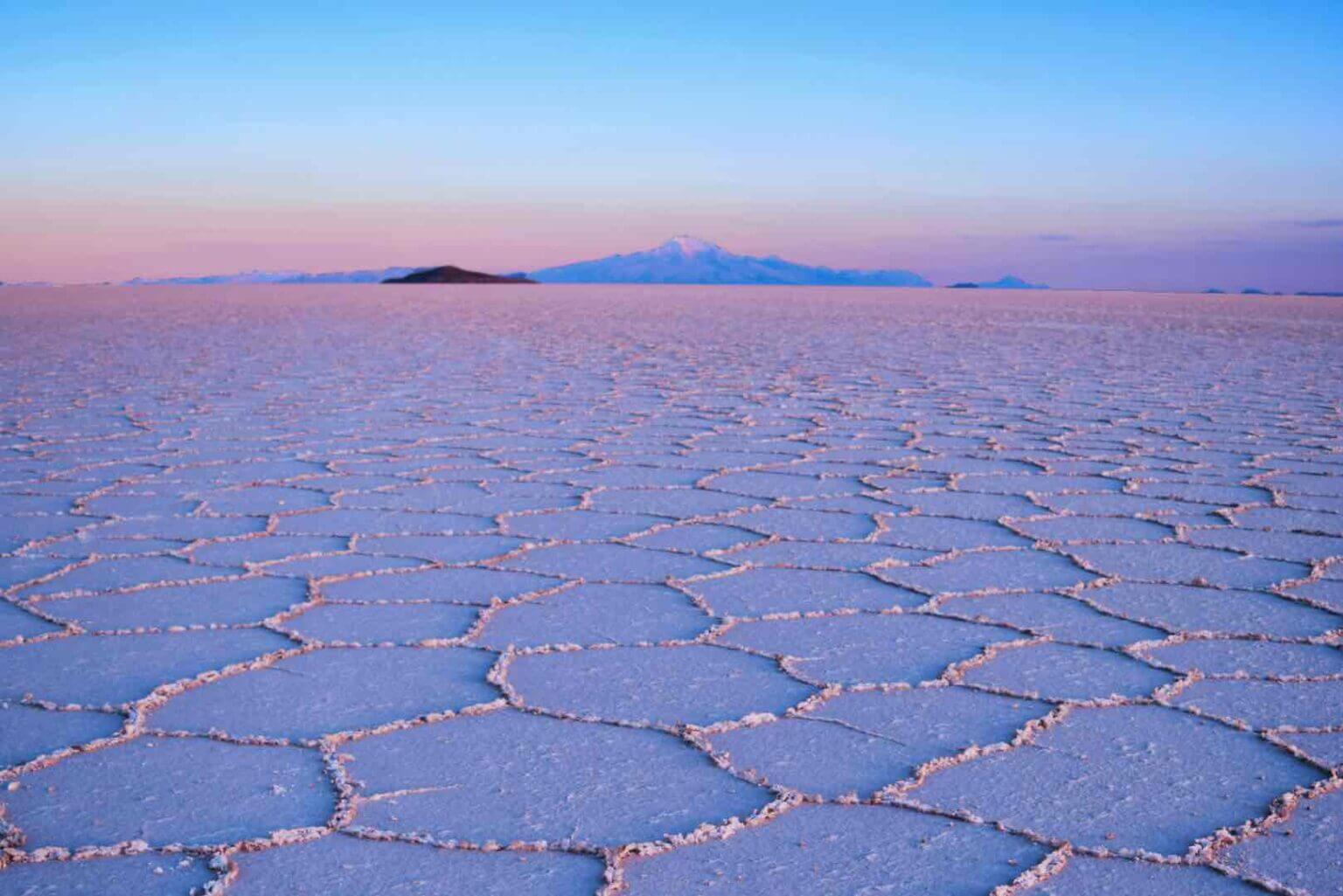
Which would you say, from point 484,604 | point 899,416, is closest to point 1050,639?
point 484,604

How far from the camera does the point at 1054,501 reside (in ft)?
9.73

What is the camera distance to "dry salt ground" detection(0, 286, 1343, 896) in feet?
4.03

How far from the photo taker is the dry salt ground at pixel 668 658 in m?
1.23

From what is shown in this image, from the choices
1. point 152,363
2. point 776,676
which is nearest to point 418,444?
point 776,676

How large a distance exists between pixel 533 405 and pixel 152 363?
3015 mm

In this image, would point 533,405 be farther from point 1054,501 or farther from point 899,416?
point 1054,501

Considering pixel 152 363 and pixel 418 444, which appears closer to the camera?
pixel 418 444

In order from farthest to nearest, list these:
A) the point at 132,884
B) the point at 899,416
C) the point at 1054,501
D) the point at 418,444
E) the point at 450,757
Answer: the point at 899,416, the point at 418,444, the point at 1054,501, the point at 450,757, the point at 132,884

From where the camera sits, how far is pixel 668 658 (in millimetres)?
1807

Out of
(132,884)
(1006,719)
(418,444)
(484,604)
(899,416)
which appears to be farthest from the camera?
(899,416)

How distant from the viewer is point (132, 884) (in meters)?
1.14

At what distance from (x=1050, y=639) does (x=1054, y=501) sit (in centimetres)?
112

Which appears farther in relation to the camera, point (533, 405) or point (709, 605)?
point (533, 405)

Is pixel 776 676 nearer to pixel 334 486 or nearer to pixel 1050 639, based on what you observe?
pixel 1050 639
